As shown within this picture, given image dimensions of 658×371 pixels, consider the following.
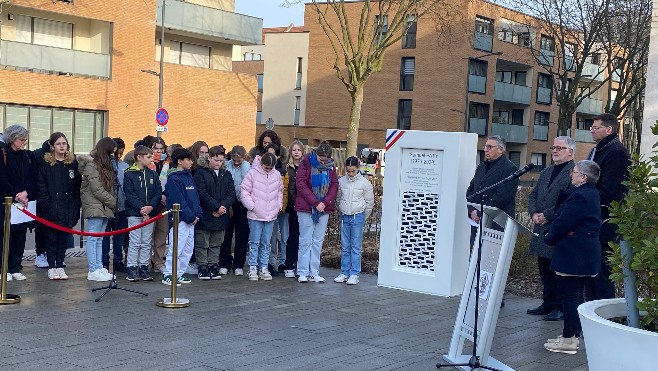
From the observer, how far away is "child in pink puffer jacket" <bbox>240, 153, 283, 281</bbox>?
11680 millimetres

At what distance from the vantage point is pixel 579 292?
26.8 feet

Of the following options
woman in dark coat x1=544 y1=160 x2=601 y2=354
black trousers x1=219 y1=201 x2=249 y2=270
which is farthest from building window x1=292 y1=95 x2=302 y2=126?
woman in dark coat x1=544 y1=160 x2=601 y2=354

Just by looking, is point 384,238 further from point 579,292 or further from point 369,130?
point 369,130

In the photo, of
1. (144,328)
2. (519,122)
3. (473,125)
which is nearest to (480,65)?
(473,125)

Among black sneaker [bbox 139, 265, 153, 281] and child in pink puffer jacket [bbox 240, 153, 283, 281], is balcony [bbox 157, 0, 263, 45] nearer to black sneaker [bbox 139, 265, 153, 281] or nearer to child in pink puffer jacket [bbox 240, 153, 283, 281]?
child in pink puffer jacket [bbox 240, 153, 283, 281]

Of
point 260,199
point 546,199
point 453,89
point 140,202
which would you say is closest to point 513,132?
point 453,89

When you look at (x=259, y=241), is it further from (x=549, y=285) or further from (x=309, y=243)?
(x=549, y=285)

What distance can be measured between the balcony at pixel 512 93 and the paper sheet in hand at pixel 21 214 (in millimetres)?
55781

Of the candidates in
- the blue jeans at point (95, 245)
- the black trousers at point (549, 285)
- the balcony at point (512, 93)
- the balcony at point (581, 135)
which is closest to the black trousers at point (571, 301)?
the black trousers at point (549, 285)

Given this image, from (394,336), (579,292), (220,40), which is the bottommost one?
(394,336)

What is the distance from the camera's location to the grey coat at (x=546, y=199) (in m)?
9.48

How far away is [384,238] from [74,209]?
431 cm

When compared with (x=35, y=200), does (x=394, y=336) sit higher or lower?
lower

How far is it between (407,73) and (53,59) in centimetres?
3185
